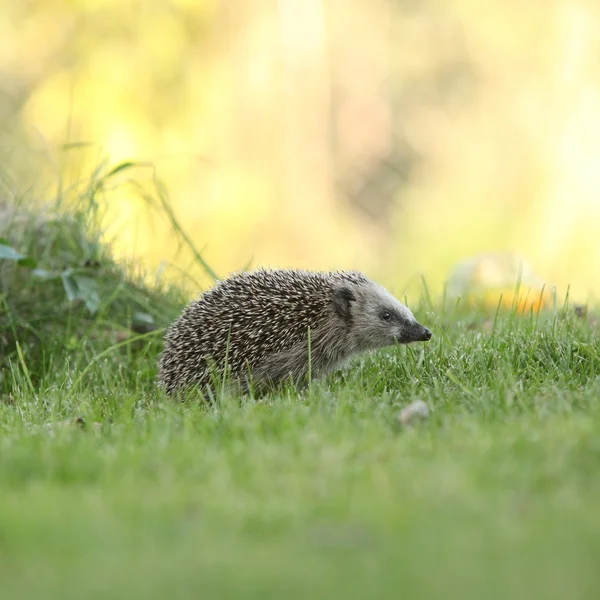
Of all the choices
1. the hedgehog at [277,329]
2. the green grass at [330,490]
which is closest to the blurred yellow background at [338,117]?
the hedgehog at [277,329]

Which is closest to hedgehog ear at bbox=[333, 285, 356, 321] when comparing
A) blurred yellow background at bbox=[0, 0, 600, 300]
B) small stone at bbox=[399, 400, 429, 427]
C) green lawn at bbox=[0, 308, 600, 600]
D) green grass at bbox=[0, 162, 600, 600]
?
green grass at bbox=[0, 162, 600, 600]

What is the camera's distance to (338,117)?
1783 cm

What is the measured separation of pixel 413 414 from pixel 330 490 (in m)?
0.98

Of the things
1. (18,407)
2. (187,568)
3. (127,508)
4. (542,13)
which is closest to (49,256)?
(18,407)

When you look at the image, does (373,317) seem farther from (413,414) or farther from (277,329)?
(413,414)

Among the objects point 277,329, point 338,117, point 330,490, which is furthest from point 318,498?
point 338,117

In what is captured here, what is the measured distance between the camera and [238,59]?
1639 centimetres

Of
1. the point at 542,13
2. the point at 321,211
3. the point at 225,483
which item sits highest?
the point at 542,13

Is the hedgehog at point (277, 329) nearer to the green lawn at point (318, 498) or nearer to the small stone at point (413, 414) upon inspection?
the green lawn at point (318, 498)

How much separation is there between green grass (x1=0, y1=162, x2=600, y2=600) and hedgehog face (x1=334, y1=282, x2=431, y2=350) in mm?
640

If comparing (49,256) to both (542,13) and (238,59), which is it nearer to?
(238,59)

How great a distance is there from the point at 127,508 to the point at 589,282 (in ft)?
36.3

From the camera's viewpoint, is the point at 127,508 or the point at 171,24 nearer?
the point at 127,508

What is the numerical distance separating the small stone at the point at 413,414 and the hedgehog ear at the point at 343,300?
5.51ft
